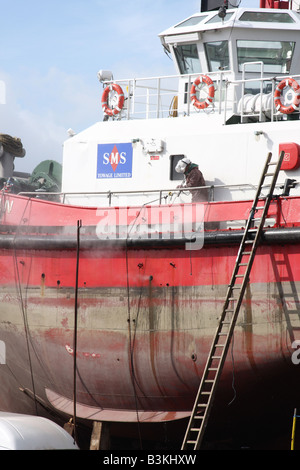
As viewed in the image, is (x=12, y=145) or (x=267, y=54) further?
(x=12, y=145)

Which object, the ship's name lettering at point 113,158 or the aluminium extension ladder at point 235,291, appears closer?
the aluminium extension ladder at point 235,291

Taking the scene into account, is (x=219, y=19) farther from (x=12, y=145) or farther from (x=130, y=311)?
(x=130, y=311)

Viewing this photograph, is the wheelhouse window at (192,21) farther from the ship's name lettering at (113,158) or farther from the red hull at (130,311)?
the red hull at (130,311)

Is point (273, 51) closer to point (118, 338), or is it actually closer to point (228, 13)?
point (228, 13)

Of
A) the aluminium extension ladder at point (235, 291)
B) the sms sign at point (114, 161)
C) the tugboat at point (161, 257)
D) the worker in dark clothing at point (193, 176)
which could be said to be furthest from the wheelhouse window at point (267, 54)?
the aluminium extension ladder at point (235, 291)

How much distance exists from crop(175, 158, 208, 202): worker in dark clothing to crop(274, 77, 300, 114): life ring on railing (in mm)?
1376

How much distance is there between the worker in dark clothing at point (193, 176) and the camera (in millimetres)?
9195

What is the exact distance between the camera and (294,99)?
30.4 feet

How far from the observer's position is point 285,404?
8.67 m

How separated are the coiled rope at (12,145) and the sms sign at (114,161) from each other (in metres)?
2.72

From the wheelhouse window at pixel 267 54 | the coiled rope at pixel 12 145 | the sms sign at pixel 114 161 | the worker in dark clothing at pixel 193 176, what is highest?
the wheelhouse window at pixel 267 54

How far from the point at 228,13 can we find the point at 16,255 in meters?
5.10

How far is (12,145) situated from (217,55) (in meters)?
3.97

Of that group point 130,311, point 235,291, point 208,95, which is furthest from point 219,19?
point 130,311
